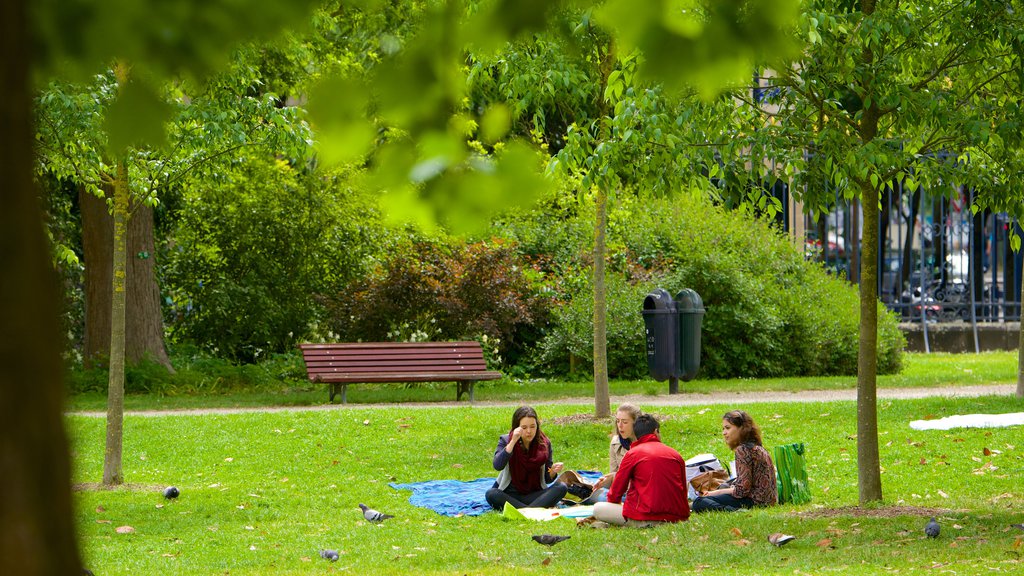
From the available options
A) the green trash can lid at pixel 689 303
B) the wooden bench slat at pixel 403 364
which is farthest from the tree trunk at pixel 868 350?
the wooden bench slat at pixel 403 364

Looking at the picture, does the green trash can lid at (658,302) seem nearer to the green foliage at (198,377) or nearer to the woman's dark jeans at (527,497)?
the green foliage at (198,377)

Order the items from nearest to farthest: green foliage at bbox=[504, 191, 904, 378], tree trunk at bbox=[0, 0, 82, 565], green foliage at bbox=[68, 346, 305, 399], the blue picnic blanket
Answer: tree trunk at bbox=[0, 0, 82, 565] < the blue picnic blanket < green foliage at bbox=[68, 346, 305, 399] < green foliage at bbox=[504, 191, 904, 378]

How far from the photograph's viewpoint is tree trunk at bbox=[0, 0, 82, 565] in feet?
4.32

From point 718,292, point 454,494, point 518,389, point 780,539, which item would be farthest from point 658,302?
point 780,539

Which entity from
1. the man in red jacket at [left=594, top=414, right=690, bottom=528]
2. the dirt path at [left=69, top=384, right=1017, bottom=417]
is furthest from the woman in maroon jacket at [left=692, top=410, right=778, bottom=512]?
the dirt path at [left=69, top=384, right=1017, bottom=417]

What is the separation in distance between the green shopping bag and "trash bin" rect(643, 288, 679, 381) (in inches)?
252

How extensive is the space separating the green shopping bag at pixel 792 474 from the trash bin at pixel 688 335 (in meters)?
6.60

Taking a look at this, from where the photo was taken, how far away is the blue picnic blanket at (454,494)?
9852 mm

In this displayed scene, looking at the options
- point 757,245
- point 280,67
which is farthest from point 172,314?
point 757,245

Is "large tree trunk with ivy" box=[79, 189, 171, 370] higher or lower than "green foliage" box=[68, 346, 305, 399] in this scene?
higher

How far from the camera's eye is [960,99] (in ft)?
29.9

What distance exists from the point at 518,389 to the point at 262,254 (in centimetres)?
515

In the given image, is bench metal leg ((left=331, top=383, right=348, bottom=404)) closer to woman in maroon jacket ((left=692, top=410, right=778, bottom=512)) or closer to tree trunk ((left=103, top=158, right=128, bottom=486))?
tree trunk ((left=103, top=158, right=128, bottom=486))

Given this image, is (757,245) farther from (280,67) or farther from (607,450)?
(607,450)
